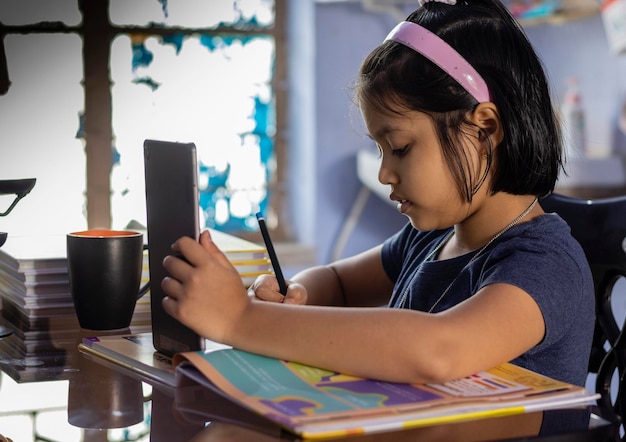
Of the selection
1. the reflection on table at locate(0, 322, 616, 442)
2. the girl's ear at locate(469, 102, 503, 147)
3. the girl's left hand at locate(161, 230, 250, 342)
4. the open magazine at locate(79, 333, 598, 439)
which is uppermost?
the girl's ear at locate(469, 102, 503, 147)

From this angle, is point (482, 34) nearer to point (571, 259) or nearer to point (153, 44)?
point (571, 259)

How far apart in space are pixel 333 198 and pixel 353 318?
8.61 ft

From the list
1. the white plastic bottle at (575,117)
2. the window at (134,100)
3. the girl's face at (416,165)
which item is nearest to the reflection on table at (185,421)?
the girl's face at (416,165)

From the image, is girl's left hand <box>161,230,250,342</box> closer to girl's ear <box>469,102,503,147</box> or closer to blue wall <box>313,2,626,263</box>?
girl's ear <box>469,102,503,147</box>

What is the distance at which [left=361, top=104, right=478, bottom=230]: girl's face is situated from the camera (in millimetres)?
869

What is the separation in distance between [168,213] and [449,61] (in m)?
0.33

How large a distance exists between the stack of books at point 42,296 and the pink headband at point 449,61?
341 mm

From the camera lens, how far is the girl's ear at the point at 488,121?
0.86 m

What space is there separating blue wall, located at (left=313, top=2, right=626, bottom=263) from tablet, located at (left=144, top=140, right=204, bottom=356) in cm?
248

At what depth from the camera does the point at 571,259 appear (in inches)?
32.9

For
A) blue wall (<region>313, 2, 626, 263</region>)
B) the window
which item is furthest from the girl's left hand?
blue wall (<region>313, 2, 626, 263</region>)

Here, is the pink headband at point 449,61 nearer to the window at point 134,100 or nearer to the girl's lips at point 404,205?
the girl's lips at point 404,205

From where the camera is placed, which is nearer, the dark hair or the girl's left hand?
the girl's left hand

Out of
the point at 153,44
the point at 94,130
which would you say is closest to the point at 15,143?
the point at 94,130
